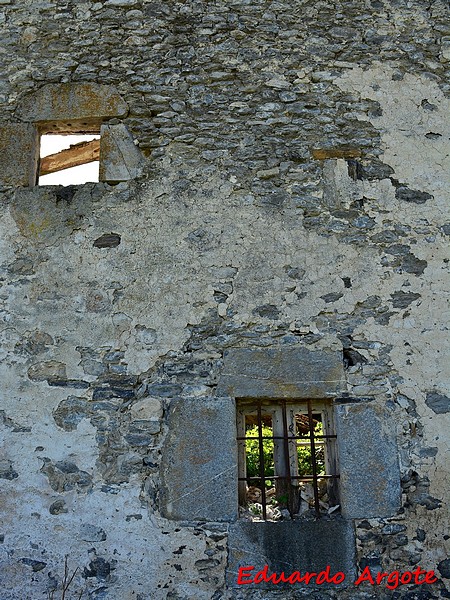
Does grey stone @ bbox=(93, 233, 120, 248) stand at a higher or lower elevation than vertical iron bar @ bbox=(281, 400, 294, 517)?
higher

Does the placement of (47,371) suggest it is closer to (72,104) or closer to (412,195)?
(72,104)

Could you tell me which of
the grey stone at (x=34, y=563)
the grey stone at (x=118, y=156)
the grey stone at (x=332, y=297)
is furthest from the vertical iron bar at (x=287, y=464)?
the grey stone at (x=118, y=156)

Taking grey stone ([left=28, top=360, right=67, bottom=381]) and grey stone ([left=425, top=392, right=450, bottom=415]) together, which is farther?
grey stone ([left=28, top=360, right=67, bottom=381])

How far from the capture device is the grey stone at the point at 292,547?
3.38 m

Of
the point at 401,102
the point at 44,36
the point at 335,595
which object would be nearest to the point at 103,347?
the point at 335,595

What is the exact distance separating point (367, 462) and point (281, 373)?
0.74m

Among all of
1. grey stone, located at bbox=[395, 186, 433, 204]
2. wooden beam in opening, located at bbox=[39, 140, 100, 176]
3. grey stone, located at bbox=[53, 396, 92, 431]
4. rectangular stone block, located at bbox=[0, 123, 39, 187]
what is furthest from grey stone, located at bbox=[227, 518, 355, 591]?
wooden beam in opening, located at bbox=[39, 140, 100, 176]

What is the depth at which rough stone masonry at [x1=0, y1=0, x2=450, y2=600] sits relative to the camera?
3445mm

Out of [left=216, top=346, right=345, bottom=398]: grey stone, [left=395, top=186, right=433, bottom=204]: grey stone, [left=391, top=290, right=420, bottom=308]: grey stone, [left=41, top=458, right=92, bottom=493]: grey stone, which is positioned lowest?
[left=41, top=458, right=92, bottom=493]: grey stone

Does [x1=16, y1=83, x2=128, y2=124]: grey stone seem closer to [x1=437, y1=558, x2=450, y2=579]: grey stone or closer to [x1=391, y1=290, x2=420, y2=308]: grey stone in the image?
[x1=391, y1=290, x2=420, y2=308]: grey stone

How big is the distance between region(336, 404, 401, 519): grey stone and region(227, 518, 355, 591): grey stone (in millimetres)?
158

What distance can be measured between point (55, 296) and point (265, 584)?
2191 mm

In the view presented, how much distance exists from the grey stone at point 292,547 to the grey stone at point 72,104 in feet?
9.41

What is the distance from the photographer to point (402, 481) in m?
3.53
